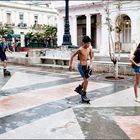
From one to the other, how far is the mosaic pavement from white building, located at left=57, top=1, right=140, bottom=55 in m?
14.9

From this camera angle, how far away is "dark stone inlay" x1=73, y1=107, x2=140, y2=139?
583cm

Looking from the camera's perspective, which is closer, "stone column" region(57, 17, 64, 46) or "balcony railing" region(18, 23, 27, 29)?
"stone column" region(57, 17, 64, 46)

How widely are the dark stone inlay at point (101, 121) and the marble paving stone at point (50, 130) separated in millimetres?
156

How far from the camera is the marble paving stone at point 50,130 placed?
5.73 metres

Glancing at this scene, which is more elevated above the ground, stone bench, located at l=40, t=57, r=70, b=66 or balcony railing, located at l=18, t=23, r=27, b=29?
balcony railing, located at l=18, t=23, r=27, b=29

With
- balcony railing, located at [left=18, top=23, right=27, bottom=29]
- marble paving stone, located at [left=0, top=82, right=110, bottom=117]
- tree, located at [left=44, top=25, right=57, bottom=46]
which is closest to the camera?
marble paving stone, located at [left=0, top=82, right=110, bottom=117]

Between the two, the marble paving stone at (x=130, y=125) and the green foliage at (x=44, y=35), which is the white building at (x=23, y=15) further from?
the marble paving stone at (x=130, y=125)

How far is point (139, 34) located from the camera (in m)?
27.0

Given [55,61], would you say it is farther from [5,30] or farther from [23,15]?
[23,15]

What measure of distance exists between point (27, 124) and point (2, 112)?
3.58 feet

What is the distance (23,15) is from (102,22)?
2311 cm

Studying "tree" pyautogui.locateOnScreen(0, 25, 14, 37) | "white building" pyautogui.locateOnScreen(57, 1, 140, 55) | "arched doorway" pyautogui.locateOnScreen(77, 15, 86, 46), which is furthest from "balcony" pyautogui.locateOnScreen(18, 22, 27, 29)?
"arched doorway" pyautogui.locateOnScreen(77, 15, 86, 46)

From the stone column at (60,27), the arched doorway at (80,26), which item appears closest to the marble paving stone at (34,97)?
the arched doorway at (80,26)

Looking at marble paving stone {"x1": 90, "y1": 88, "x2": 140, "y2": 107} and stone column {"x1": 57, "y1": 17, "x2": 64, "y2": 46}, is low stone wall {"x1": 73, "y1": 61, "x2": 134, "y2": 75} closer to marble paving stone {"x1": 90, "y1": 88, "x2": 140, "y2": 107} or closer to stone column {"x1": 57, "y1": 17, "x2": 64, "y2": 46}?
marble paving stone {"x1": 90, "y1": 88, "x2": 140, "y2": 107}
